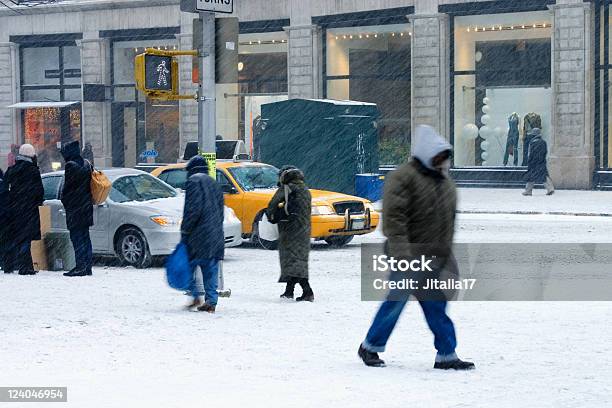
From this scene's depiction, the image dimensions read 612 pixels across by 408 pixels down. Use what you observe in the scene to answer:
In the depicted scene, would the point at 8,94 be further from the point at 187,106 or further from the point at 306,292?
the point at 306,292

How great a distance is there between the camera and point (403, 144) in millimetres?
34375

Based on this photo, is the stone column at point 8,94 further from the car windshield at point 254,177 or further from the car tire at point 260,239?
the car tire at point 260,239

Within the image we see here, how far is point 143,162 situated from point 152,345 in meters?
31.0

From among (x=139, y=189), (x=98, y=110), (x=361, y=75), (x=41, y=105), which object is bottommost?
(x=139, y=189)

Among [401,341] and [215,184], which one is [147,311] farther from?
[401,341]

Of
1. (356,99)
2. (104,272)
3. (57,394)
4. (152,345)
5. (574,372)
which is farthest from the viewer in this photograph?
(356,99)

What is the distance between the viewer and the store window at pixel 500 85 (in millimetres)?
32281

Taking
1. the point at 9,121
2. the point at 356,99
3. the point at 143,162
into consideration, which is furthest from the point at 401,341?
the point at 9,121

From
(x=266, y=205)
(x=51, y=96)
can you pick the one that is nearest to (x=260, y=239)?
(x=266, y=205)

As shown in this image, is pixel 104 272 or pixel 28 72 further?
pixel 28 72

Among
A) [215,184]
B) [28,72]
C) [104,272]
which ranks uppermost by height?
[28,72]

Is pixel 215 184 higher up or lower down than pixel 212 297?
higher up

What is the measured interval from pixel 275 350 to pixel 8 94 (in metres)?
36.0

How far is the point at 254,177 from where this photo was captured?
1931 centimetres
